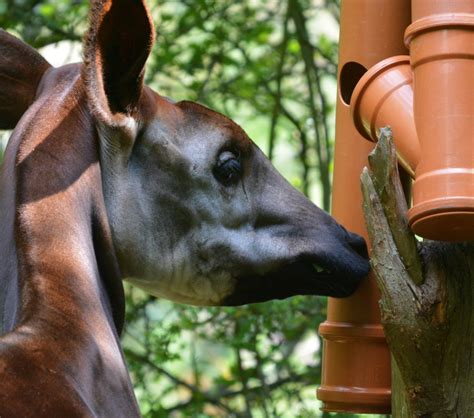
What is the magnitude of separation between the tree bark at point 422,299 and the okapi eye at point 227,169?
2.36 feet

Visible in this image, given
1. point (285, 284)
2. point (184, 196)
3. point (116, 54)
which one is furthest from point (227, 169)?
point (116, 54)

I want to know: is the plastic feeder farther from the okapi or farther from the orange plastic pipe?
the okapi

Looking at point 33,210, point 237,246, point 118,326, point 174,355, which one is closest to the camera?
point 33,210

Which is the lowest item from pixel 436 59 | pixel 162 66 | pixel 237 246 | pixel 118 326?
pixel 118 326

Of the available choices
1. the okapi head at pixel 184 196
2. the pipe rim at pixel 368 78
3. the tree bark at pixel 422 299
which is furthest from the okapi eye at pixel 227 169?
the tree bark at pixel 422 299

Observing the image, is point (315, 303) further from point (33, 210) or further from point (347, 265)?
point (33, 210)

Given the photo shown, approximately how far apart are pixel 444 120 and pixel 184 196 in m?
0.91

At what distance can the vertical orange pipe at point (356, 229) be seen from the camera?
125 inches

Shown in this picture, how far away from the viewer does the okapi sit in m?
2.67

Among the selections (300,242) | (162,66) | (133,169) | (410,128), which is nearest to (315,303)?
(162,66)

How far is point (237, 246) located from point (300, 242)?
0.18 meters

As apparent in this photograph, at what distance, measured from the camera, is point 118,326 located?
3088 mm

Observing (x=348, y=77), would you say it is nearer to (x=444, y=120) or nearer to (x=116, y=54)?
(x=116, y=54)

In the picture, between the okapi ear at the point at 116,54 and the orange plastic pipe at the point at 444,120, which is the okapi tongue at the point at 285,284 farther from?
the orange plastic pipe at the point at 444,120
